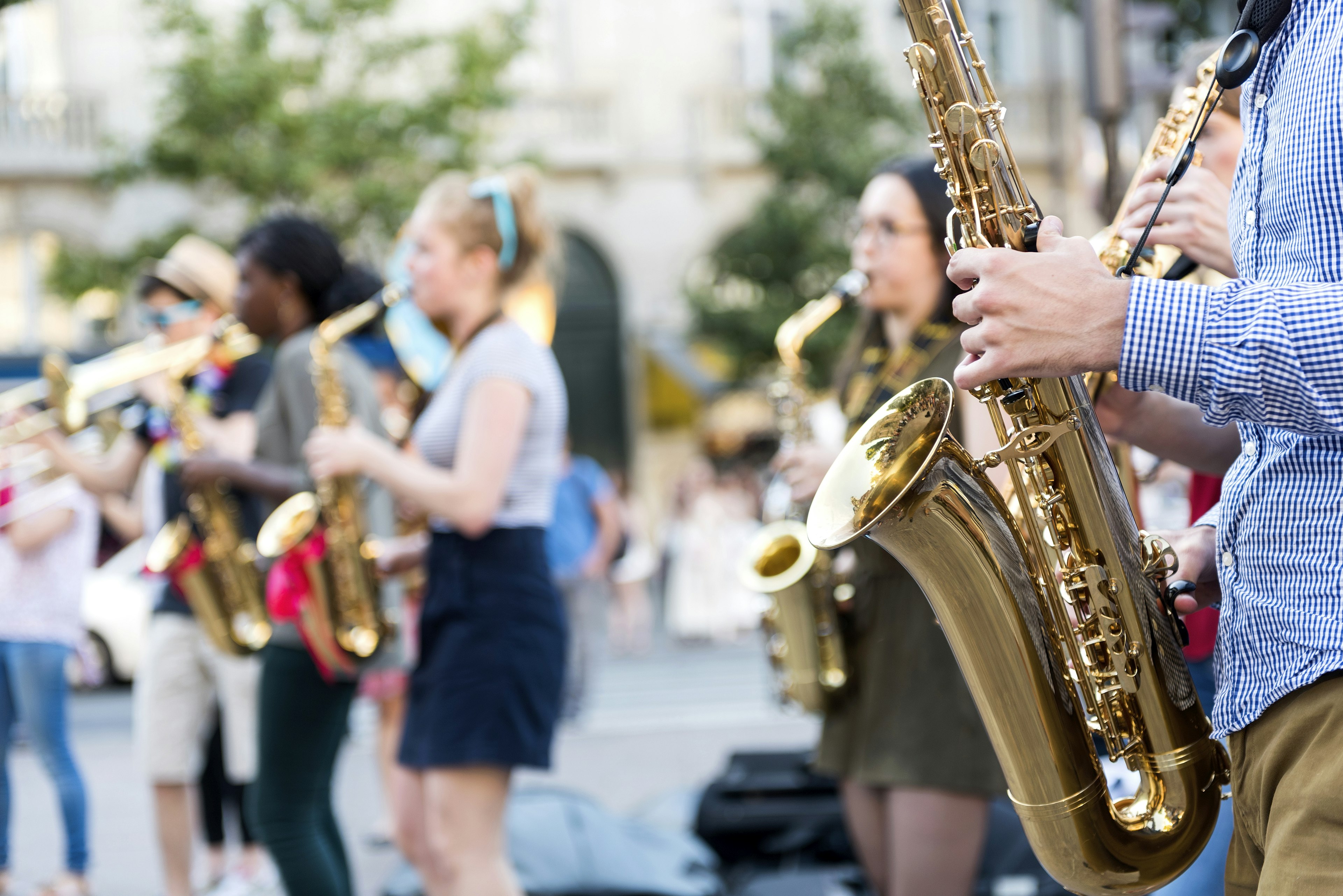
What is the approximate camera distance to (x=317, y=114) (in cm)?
1525

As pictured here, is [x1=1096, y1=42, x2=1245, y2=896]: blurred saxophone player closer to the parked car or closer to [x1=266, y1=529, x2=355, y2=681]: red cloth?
[x1=266, y1=529, x2=355, y2=681]: red cloth

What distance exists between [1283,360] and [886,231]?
71.9 inches

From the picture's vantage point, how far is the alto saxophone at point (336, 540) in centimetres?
350

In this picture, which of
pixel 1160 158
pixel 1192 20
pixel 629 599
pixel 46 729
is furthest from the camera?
pixel 1192 20

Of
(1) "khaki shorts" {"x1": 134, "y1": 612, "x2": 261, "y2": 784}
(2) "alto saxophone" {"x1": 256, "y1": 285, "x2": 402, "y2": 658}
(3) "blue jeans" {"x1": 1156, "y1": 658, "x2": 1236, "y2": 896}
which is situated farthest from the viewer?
(1) "khaki shorts" {"x1": 134, "y1": 612, "x2": 261, "y2": 784}

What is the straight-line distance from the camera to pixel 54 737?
4973 mm

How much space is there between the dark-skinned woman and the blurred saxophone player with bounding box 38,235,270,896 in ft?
0.61

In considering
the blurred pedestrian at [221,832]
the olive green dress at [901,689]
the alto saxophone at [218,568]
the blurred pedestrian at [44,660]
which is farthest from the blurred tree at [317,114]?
the olive green dress at [901,689]

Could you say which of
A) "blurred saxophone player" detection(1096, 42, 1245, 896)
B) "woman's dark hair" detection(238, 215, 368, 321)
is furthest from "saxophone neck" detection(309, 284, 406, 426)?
"blurred saxophone player" detection(1096, 42, 1245, 896)

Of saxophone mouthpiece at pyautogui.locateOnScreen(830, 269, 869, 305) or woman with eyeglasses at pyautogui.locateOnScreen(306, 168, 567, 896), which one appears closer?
woman with eyeglasses at pyautogui.locateOnScreen(306, 168, 567, 896)

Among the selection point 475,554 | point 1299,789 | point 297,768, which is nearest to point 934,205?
point 475,554

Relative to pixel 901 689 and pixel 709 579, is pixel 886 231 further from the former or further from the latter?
pixel 709 579

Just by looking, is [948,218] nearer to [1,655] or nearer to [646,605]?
[1,655]

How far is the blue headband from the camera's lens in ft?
11.4
